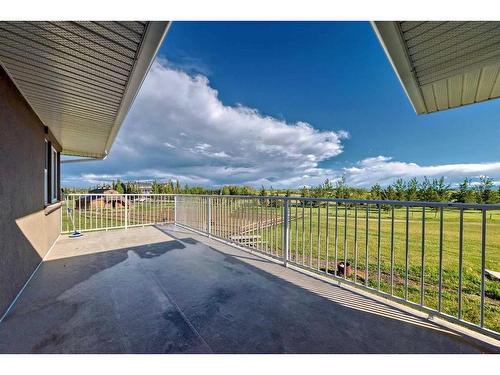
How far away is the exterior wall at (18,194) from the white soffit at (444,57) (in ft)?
12.1

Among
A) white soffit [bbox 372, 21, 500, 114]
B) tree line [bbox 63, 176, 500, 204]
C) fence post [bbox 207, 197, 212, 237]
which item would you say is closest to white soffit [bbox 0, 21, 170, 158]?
white soffit [bbox 372, 21, 500, 114]

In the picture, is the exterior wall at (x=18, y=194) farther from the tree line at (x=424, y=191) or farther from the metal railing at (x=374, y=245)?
the tree line at (x=424, y=191)

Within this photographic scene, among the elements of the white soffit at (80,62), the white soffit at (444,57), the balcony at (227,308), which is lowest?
the balcony at (227,308)

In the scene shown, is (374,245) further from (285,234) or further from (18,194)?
(18,194)

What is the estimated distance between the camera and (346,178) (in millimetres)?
19203

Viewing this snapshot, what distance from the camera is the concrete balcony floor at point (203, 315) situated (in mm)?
1592

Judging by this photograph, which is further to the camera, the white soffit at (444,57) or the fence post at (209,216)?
the fence post at (209,216)

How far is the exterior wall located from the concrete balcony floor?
260 millimetres

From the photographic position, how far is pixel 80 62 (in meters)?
2.05

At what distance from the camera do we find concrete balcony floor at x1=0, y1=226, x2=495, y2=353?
1.59 meters

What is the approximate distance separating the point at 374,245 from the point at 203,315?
6343 millimetres

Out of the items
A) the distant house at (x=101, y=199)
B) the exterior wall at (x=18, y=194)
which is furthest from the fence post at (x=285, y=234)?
the distant house at (x=101, y=199)
